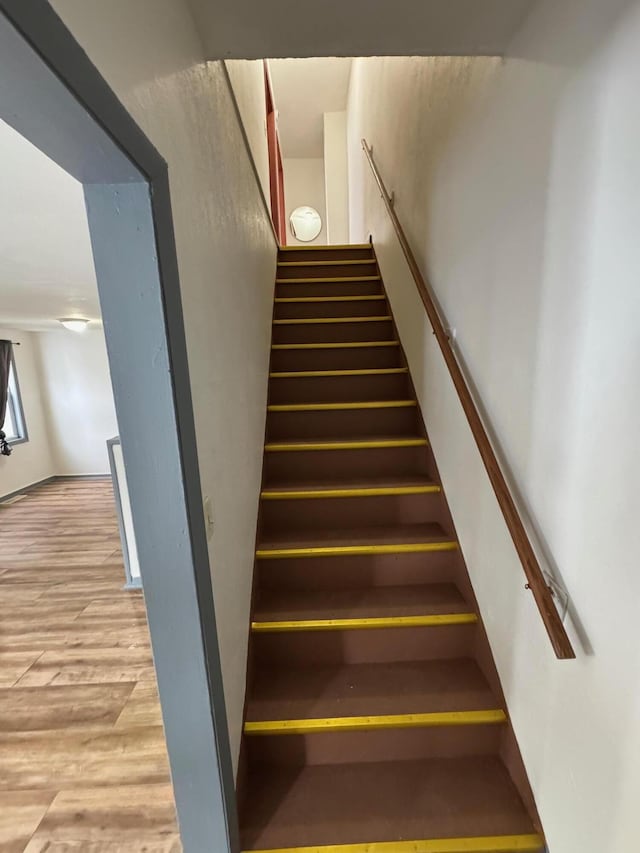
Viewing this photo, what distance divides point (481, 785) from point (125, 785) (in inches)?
49.7

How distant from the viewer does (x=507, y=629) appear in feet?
4.48

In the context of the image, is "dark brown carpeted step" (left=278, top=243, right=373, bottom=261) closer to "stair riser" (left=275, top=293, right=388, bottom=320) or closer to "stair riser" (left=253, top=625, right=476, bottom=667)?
"stair riser" (left=275, top=293, right=388, bottom=320)

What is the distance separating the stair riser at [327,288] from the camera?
335 cm

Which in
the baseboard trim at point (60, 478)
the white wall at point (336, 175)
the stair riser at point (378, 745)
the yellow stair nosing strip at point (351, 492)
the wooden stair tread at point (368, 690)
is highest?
the white wall at point (336, 175)

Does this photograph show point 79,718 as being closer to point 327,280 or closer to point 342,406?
point 342,406

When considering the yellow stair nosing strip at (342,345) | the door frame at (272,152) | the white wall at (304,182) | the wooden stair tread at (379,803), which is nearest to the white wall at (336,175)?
the white wall at (304,182)

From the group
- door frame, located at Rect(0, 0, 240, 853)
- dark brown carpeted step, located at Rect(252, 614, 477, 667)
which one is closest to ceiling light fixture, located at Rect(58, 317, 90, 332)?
dark brown carpeted step, located at Rect(252, 614, 477, 667)

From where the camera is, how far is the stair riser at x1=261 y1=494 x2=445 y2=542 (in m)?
2.02

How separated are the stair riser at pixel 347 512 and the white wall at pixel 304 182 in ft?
18.5

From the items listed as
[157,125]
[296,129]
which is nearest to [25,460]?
[296,129]

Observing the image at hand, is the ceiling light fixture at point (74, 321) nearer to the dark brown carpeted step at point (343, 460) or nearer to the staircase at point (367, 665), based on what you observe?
the staircase at point (367, 665)

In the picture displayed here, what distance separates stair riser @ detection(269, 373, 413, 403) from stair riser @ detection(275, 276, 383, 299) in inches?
40.9

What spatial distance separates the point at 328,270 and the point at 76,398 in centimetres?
458

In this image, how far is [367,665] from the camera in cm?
164
